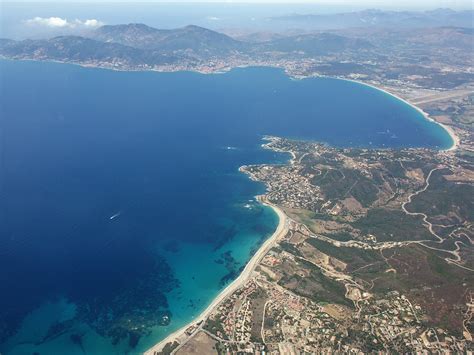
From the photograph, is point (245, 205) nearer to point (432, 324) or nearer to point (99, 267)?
point (99, 267)

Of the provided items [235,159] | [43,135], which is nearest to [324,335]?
[235,159]

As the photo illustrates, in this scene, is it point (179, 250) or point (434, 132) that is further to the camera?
point (434, 132)

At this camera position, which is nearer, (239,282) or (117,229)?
(239,282)

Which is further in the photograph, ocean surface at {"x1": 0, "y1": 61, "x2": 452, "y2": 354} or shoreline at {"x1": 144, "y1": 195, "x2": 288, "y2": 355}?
ocean surface at {"x1": 0, "y1": 61, "x2": 452, "y2": 354}

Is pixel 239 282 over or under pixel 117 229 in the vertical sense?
under

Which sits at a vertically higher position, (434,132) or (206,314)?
(206,314)

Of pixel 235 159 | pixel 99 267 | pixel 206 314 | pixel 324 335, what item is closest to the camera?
pixel 324 335

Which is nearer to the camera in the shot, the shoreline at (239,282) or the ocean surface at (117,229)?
the shoreline at (239,282)

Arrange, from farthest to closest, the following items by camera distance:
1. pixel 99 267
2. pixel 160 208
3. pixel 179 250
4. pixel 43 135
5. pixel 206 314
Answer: pixel 43 135 < pixel 160 208 < pixel 179 250 < pixel 99 267 < pixel 206 314
